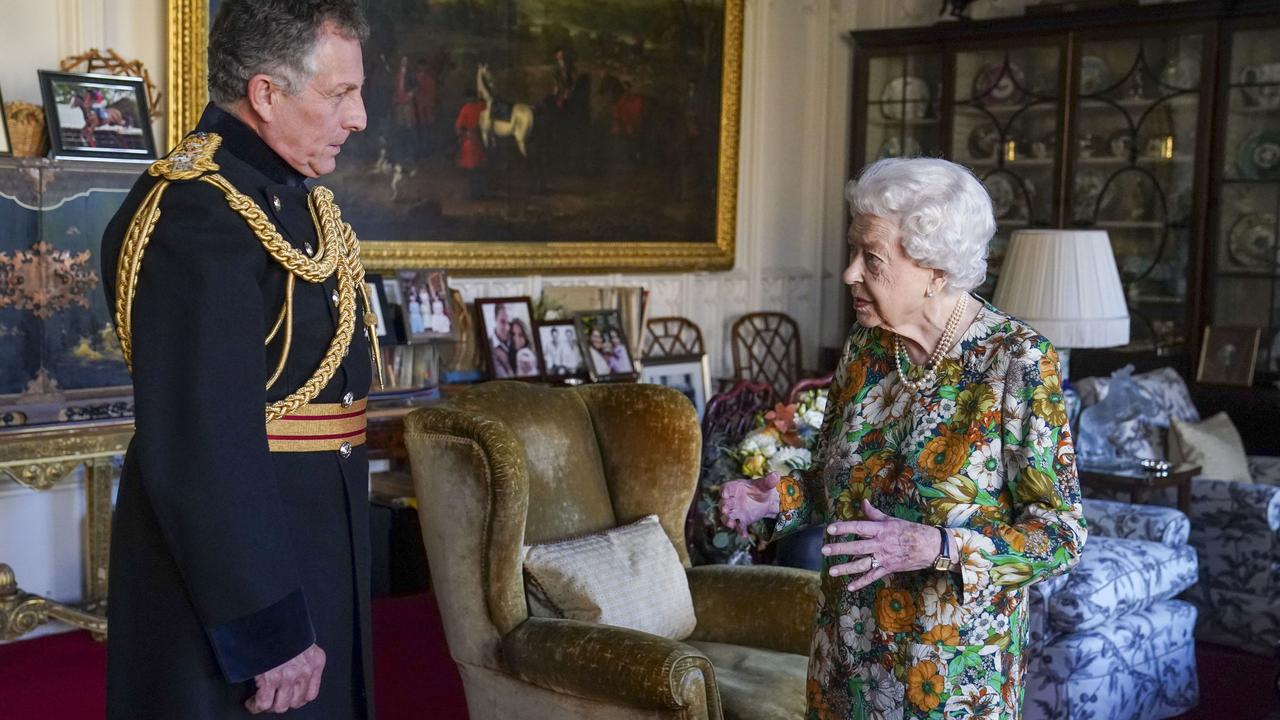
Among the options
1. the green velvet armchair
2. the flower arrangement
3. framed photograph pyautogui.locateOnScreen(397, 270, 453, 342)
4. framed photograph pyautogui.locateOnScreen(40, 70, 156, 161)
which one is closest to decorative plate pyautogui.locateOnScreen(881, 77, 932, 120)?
framed photograph pyautogui.locateOnScreen(397, 270, 453, 342)

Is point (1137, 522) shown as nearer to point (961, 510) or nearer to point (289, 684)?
point (961, 510)

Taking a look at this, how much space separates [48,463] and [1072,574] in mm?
3214

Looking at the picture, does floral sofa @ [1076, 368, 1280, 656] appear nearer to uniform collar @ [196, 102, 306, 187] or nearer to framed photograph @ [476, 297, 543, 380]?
framed photograph @ [476, 297, 543, 380]

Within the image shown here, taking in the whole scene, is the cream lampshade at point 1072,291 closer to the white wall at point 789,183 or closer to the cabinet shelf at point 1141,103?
the cabinet shelf at point 1141,103

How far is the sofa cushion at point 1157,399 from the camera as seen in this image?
532 cm

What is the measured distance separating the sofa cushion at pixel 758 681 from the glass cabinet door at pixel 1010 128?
14.5 feet

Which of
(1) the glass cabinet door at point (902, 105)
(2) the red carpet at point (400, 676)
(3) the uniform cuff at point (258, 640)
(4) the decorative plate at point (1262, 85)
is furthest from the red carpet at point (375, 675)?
(4) the decorative plate at point (1262, 85)

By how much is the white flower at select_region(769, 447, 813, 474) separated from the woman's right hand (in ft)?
4.68

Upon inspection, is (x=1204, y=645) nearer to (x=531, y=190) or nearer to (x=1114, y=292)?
(x=1114, y=292)

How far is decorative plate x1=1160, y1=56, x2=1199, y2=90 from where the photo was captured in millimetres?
6414

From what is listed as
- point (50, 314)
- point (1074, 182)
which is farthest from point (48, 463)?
point (1074, 182)

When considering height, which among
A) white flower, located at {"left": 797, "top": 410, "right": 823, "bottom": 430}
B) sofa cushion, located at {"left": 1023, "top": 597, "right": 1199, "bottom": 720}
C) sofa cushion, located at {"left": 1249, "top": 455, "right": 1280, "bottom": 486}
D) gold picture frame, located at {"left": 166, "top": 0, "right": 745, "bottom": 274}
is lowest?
sofa cushion, located at {"left": 1023, "top": 597, "right": 1199, "bottom": 720}

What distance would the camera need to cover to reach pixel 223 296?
1.63 meters

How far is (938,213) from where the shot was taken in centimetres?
201
